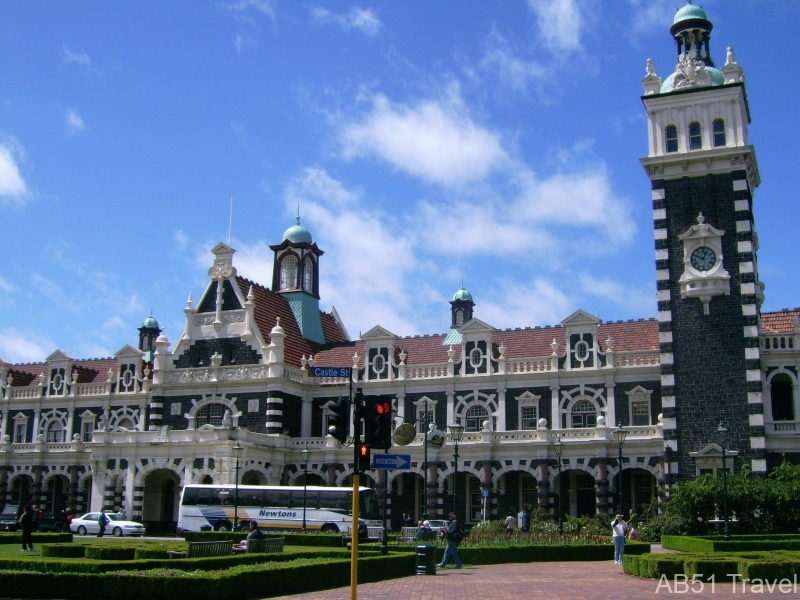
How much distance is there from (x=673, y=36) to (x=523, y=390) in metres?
24.2

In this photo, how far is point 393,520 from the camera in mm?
63656

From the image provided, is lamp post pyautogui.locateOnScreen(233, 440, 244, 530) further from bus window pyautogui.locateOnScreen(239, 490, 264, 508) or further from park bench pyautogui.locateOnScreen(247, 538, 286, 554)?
park bench pyautogui.locateOnScreen(247, 538, 286, 554)

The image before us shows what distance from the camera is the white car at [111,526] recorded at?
57.3 metres

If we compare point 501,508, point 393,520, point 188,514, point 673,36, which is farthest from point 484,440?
point 673,36

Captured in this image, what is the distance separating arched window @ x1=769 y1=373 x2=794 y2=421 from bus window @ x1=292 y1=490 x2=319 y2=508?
2628cm

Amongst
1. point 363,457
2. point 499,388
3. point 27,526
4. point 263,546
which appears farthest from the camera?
point 499,388

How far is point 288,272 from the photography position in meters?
76.6

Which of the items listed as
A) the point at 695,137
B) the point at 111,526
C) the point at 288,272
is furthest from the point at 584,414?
the point at 111,526

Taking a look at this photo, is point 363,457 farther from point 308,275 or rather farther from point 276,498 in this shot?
point 308,275

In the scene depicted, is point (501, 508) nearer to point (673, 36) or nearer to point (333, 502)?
point (333, 502)

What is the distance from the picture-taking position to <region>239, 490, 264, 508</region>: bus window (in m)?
54.0

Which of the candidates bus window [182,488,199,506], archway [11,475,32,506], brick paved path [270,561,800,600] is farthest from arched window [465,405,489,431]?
archway [11,475,32,506]

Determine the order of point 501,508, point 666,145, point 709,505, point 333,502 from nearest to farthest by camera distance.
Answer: point 709,505 < point 333,502 < point 666,145 < point 501,508

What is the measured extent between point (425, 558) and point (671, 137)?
3454 centimetres
